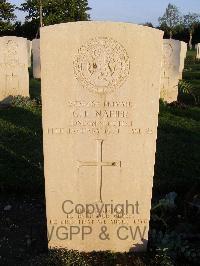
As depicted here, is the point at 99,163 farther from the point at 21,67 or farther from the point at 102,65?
the point at 21,67

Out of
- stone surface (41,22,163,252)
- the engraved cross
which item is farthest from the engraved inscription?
the engraved cross

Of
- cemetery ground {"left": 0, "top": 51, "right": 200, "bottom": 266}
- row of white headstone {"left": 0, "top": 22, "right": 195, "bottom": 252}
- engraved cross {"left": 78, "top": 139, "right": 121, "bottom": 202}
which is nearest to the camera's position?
row of white headstone {"left": 0, "top": 22, "right": 195, "bottom": 252}

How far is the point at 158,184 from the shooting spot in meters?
5.85

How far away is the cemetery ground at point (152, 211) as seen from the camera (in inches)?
165

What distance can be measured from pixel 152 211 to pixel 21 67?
26.5 feet

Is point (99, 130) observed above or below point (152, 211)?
above

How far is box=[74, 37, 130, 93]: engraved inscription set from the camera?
12.1 ft

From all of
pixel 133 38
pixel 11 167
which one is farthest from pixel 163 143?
pixel 133 38

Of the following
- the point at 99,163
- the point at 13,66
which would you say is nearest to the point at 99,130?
the point at 99,163

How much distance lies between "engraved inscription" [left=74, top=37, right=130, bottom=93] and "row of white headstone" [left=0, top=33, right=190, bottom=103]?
8.15 meters

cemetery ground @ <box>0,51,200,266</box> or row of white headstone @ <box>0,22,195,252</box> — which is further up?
row of white headstone @ <box>0,22,195,252</box>

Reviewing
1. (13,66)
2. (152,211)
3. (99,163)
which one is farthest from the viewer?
(13,66)

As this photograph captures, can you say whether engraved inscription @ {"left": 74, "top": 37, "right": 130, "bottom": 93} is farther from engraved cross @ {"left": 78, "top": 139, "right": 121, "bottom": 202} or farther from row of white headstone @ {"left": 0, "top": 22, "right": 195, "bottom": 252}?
engraved cross @ {"left": 78, "top": 139, "right": 121, "bottom": 202}

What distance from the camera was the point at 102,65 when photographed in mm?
3771
